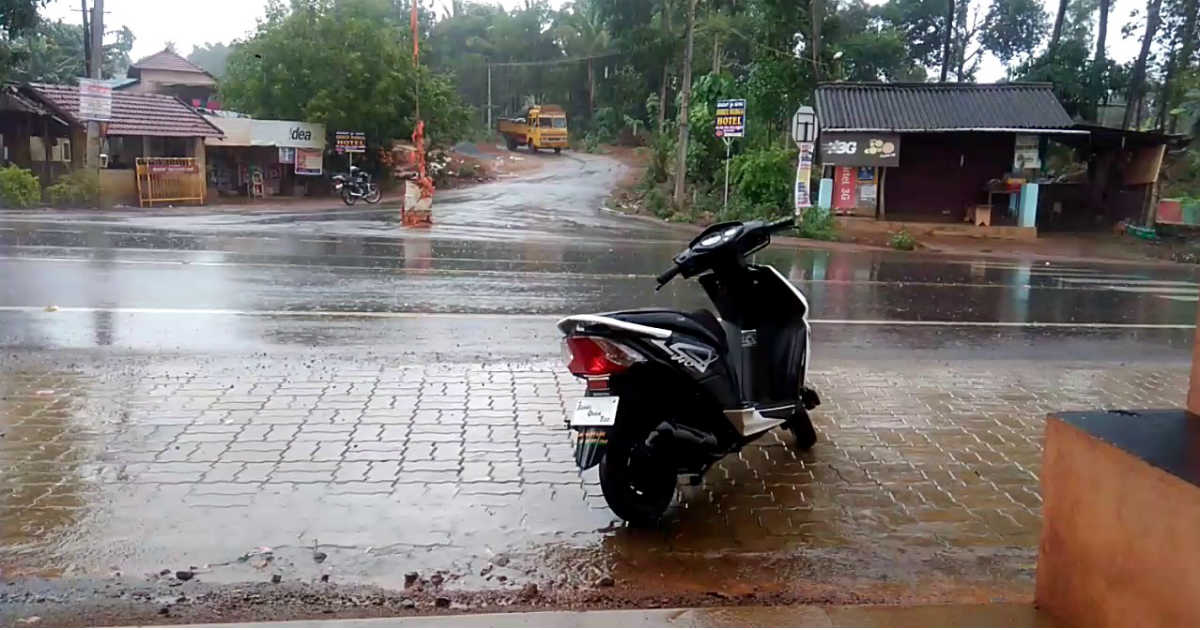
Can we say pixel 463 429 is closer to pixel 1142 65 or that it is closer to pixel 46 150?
pixel 46 150

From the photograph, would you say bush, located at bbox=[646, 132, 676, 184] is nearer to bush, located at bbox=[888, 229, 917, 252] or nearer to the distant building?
bush, located at bbox=[888, 229, 917, 252]

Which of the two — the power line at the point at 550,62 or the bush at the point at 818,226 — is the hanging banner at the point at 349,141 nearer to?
the bush at the point at 818,226

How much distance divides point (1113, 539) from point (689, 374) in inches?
78.6

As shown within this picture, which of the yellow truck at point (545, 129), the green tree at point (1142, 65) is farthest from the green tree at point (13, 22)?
the green tree at point (1142, 65)

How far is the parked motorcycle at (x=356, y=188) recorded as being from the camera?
1282 inches

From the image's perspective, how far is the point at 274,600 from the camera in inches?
148

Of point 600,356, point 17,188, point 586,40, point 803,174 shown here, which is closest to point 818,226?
point 803,174

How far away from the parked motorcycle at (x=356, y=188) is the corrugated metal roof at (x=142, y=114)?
15.1ft

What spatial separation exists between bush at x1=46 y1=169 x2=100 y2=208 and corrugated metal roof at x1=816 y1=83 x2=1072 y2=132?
21.3m

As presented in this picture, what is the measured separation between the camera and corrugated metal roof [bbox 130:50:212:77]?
51.5m

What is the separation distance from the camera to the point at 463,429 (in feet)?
20.1

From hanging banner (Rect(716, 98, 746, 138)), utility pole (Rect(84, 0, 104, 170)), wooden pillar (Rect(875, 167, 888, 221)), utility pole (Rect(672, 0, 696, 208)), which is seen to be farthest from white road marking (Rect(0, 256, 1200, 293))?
utility pole (Rect(84, 0, 104, 170))

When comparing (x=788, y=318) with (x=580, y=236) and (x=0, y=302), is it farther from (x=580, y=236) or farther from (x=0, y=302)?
(x=580, y=236)

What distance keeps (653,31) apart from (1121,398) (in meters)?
37.6
